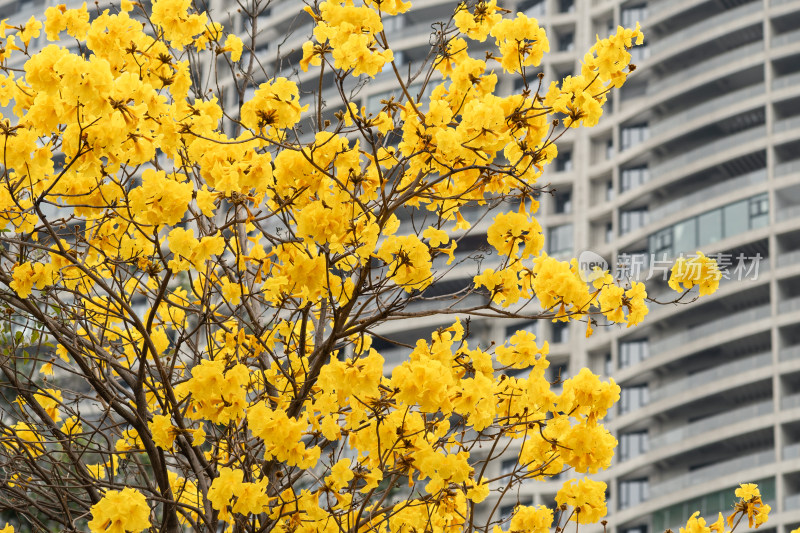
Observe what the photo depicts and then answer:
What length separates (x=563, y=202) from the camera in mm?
42375

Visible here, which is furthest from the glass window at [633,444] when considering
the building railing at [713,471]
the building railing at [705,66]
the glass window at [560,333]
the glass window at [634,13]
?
the glass window at [634,13]

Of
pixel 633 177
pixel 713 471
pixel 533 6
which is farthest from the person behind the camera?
pixel 533 6

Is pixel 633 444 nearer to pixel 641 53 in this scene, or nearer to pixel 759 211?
pixel 759 211

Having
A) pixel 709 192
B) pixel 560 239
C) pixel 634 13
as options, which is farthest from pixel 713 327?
pixel 634 13

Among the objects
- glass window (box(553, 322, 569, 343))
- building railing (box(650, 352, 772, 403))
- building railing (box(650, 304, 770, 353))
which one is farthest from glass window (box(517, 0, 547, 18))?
building railing (box(650, 352, 772, 403))

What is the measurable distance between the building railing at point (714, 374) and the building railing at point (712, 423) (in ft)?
3.67

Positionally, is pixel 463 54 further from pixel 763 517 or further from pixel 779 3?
pixel 779 3

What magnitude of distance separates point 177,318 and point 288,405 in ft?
5.10

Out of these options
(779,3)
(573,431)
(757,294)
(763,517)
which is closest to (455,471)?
(573,431)

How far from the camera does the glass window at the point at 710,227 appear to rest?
3750cm

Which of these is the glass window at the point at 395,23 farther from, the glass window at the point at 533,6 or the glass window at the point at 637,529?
the glass window at the point at 637,529

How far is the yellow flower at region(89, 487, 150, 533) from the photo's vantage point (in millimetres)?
4312

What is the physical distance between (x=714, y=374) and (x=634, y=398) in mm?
3339

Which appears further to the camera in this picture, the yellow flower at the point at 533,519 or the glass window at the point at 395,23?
the glass window at the point at 395,23
